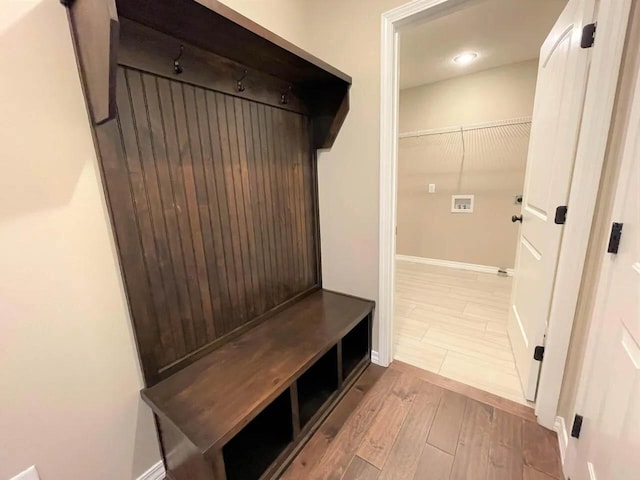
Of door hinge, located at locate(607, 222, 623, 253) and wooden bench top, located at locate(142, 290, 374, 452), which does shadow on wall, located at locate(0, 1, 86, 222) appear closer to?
wooden bench top, located at locate(142, 290, 374, 452)

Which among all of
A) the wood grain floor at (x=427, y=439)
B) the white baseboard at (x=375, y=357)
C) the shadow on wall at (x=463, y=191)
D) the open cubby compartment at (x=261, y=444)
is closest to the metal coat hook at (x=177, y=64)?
the open cubby compartment at (x=261, y=444)

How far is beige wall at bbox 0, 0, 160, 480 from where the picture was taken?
80 centimetres

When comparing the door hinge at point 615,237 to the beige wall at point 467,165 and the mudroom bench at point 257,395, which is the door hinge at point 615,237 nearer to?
the mudroom bench at point 257,395

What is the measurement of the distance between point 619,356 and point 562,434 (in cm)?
79

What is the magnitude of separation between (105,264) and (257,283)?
74 cm

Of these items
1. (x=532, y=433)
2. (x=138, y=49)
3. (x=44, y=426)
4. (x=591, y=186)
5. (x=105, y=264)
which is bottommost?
(x=532, y=433)

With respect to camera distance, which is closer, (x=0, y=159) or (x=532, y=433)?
(x=0, y=159)

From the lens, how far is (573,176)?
1.18 metres

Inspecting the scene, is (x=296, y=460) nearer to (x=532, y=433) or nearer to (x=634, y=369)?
(x=532, y=433)

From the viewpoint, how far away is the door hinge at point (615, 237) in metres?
0.88

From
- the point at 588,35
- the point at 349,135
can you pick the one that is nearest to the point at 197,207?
the point at 349,135

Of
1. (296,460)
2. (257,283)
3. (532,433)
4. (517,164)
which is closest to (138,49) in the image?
(257,283)

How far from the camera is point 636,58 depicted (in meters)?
0.94

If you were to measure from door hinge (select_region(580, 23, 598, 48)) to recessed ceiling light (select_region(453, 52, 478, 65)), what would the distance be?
6.26ft
